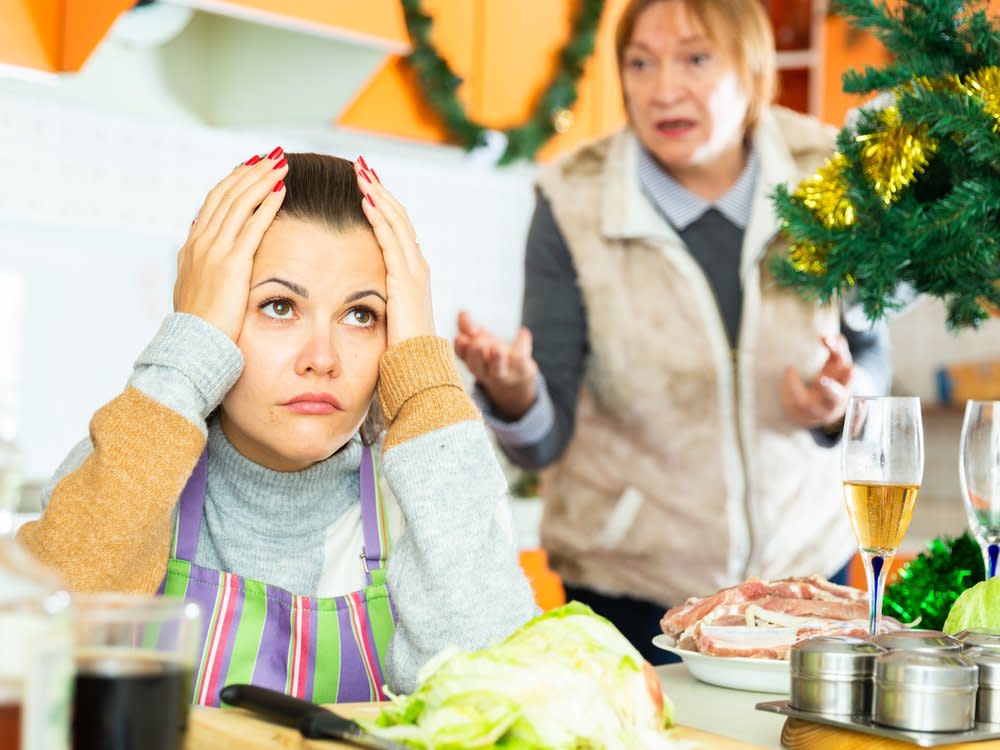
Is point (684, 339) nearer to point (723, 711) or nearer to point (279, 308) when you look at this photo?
point (279, 308)

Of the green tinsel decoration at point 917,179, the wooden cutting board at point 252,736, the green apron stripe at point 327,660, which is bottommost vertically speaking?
the green apron stripe at point 327,660

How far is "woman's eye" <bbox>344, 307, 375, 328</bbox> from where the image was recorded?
1.35 m

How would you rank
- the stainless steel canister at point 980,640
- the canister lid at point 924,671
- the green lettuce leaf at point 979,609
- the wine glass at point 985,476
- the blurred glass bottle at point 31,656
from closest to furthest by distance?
the blurred glass bottle at point 31,656, the canister lid at point 924,671, the stainless steel canister at point 980,640, the green lettuce leaf at point 979,609, the wine glass at point 985,476

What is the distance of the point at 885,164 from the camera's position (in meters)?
1.41

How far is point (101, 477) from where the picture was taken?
120cm

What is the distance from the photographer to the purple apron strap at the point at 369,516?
4.51 ft

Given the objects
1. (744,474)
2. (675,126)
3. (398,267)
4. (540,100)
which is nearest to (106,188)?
(540,100)

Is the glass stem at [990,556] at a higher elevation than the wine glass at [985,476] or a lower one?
lower

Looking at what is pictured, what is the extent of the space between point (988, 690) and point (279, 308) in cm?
76

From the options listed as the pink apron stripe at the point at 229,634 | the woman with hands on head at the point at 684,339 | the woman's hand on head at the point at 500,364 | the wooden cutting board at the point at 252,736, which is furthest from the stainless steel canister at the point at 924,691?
the woman with hands on head at the point at 684,339

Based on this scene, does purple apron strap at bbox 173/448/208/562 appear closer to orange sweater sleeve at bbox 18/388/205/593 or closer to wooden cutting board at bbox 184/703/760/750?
orange sweater sleeve at bbox 18/388/205/593

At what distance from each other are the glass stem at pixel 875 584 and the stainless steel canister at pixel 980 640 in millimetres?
95

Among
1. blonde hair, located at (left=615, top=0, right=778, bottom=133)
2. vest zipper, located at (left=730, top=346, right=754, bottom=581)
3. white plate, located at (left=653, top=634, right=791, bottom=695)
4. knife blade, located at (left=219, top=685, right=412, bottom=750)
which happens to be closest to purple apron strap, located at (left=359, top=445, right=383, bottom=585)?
white plate, located at (left=653, top=634, right=791, bottom=695)

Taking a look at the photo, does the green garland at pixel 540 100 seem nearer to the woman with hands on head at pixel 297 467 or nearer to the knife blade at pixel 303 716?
the woman with hands on head at pixel 297 467
